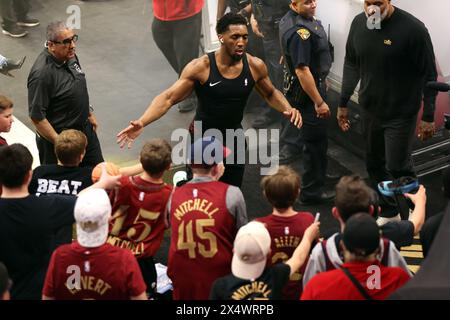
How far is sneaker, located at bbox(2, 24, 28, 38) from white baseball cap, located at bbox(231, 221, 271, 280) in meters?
5.38

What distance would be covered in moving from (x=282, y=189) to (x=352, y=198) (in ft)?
1.36

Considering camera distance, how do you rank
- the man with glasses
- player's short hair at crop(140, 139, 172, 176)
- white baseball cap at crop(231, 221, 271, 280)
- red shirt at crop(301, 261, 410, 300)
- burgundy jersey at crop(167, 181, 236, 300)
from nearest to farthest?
red shirt at crop(301, 261, 410, 300) < white baseball cap at crop(231, 221, 271, 280) < burgundy jersey at crop(167, 181, 236, 300) < player's short hair at crop(140, 139, 172, 176) < the man with glasses

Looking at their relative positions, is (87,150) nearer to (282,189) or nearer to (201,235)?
(201,235)

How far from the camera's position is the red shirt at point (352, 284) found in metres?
4.50

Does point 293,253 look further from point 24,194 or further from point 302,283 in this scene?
point 24,194

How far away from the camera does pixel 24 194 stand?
5230 millimetres

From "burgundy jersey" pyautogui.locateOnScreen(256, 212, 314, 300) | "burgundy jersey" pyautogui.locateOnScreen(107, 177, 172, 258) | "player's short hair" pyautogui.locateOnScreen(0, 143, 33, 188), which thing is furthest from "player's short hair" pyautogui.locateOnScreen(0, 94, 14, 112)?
"burgundy jersey" pyautogui.locateOnScreen(256, 212, 314, 300)

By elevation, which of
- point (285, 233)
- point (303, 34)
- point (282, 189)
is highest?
point (303, 34)

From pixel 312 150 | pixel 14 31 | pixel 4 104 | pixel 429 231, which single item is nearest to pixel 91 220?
pixel 429 231

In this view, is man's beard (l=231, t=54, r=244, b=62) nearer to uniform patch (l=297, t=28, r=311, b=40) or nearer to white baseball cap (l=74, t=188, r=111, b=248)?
uniform patch (l=297, t=28, r=311, b=40)

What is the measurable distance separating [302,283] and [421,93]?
2.58 meters

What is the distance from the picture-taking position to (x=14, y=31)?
9406mm

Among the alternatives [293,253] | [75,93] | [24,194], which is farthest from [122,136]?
[293,253]

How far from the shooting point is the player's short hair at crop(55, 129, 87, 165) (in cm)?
582
